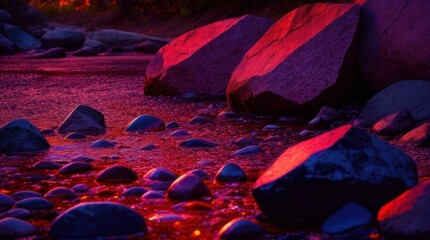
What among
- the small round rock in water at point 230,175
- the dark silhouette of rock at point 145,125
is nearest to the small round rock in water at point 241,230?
the small round rock in water at point 230,175

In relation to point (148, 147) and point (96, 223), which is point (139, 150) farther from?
point (96, 223)

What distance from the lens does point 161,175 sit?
3.51 meters

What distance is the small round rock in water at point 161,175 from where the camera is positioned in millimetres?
3492

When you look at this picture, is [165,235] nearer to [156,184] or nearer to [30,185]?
[156,184]

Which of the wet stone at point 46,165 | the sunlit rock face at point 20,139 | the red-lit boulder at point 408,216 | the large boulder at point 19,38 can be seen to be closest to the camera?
the red-lit boulder at point 408,216

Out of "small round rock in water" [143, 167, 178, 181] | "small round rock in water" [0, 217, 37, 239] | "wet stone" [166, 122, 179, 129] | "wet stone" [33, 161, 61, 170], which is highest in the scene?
"small round rock in water" [0, 217, 37, 239]

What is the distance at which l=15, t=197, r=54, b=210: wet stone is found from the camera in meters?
2.99

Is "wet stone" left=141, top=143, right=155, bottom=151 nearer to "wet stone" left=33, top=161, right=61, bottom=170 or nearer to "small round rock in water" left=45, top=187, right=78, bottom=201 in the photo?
Result: "wet stone" left=33, top=161, right=61, bottom=170

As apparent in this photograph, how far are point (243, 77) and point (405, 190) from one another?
3299mm

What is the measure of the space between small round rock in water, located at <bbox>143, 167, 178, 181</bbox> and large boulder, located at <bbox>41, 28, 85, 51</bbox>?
16318 millimetres

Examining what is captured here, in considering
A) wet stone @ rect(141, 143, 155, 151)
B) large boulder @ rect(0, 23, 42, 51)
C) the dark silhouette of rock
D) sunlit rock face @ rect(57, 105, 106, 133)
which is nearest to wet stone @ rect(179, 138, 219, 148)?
wet stone @ rect(141, 143, 155, 151)

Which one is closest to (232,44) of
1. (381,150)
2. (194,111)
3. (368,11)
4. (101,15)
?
(194,111)

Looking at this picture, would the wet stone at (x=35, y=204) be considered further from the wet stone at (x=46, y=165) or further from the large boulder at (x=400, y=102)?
the large boulder at (x=400, y=102)

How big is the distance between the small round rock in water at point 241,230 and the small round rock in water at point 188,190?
0.50 m
